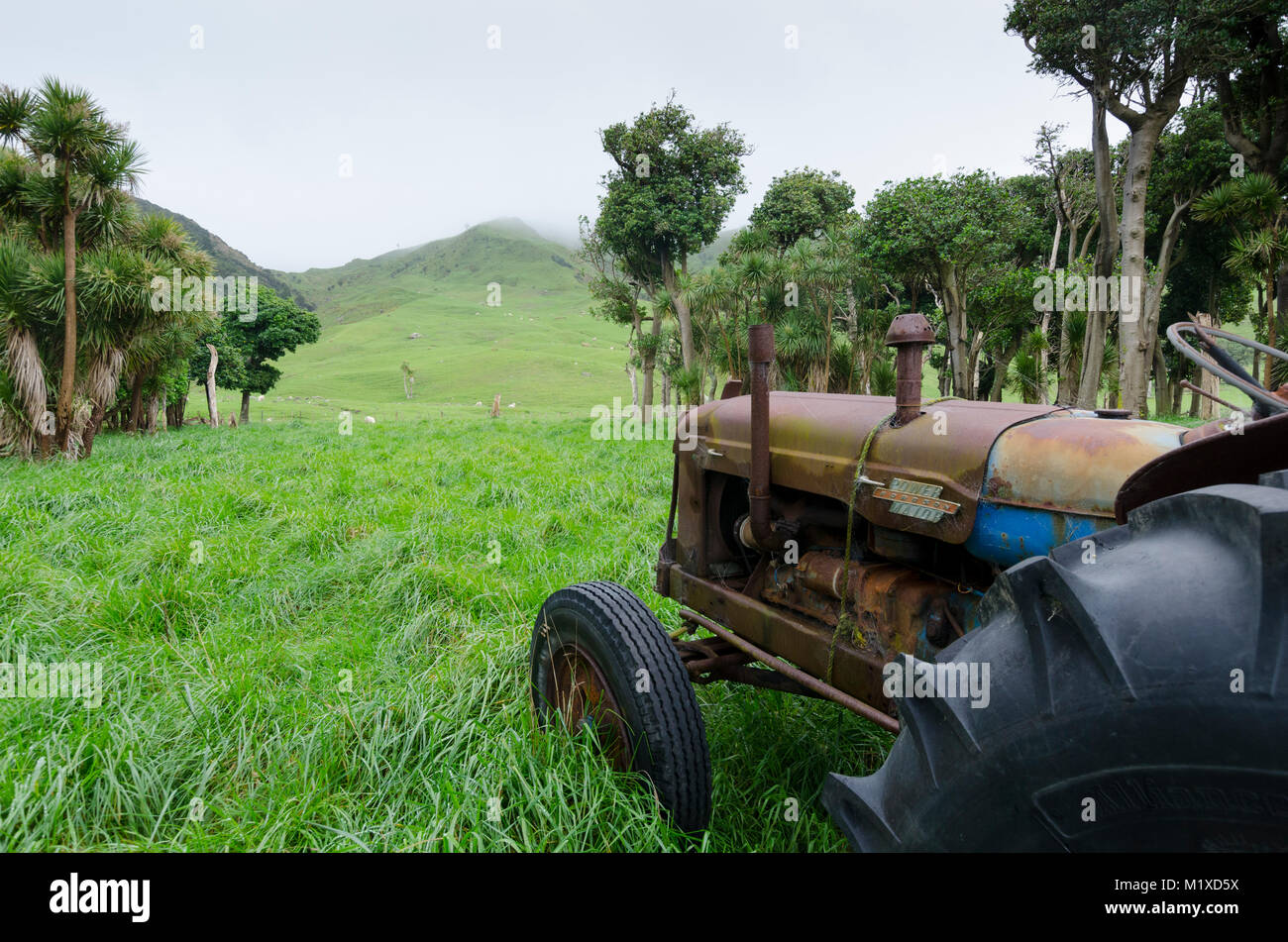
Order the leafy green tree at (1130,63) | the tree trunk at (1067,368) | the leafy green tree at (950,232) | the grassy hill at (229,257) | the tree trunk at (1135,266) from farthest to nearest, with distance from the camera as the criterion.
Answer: the grassy hill at (229,257) → the leafy green tree at (950,232) → the tree trunk at (1067,368) → the tree trunk at (1135,266) → the leafy green tree at (1130,63)

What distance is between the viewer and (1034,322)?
22.8 metres

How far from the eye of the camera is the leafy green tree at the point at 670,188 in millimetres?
25109

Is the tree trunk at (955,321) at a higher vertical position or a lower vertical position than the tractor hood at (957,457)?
higher

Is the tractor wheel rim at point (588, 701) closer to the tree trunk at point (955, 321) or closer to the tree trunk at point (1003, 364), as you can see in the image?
the tree trunk at point (955, 321)

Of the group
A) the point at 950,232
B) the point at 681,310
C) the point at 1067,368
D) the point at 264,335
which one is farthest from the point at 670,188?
the point at 264,335

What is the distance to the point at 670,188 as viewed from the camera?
25297 mm

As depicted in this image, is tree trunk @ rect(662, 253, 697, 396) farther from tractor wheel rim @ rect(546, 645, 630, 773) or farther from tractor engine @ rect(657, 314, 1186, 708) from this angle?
tractor wheel rim @ rect(546, 645, 630, 773)

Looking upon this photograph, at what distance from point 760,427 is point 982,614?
1249 millimetres

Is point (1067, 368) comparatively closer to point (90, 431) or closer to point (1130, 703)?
point (1130, 703)

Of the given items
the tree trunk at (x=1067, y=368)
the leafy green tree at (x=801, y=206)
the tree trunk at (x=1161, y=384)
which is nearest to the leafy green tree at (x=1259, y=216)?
the tree trunk at (x=1067, y=368)

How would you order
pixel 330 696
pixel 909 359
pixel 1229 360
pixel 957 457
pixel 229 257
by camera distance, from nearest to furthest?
1. pixel 1229 360
2. pixel 957 457
3. pixel 909 359
4. pixel 330 696
5. pixel 229 257

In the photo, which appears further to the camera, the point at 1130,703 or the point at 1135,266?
the point at 1135,266

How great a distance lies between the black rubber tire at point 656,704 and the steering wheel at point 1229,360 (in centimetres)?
176

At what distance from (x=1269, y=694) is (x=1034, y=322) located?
25.7m
